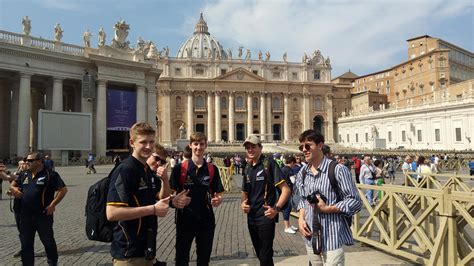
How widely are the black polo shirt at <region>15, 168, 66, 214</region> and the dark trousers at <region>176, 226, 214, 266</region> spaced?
2.18 metres

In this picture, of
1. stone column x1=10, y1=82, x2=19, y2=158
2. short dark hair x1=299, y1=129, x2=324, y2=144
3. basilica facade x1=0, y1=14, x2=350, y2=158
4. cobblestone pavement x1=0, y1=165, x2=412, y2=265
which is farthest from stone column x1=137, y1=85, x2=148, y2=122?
short dark hair x1=299, y1=129, x2=324, y2=144

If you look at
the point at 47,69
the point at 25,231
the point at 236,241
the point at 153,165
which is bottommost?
the point at 236,241

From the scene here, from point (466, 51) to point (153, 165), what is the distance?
8538 cm

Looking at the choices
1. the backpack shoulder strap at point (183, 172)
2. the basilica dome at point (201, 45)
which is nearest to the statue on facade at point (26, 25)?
the backpack shoulder strap at point (183, 172)

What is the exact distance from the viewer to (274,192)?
462 cm

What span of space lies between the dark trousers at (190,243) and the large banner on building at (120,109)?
3136cm

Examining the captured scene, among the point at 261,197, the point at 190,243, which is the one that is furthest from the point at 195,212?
the point at 261,197

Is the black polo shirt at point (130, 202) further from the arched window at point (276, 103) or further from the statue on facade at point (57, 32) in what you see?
the arched window at point (276, 103)

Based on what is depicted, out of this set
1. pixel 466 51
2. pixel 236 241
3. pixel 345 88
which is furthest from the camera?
pixel 345 88

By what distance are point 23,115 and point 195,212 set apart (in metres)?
30.3

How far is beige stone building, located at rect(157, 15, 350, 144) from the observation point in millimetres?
77312

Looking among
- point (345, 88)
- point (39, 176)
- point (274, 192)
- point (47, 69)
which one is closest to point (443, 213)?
point (274, 192)

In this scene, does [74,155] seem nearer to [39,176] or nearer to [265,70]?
[39,176]

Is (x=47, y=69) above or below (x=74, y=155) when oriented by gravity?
above
